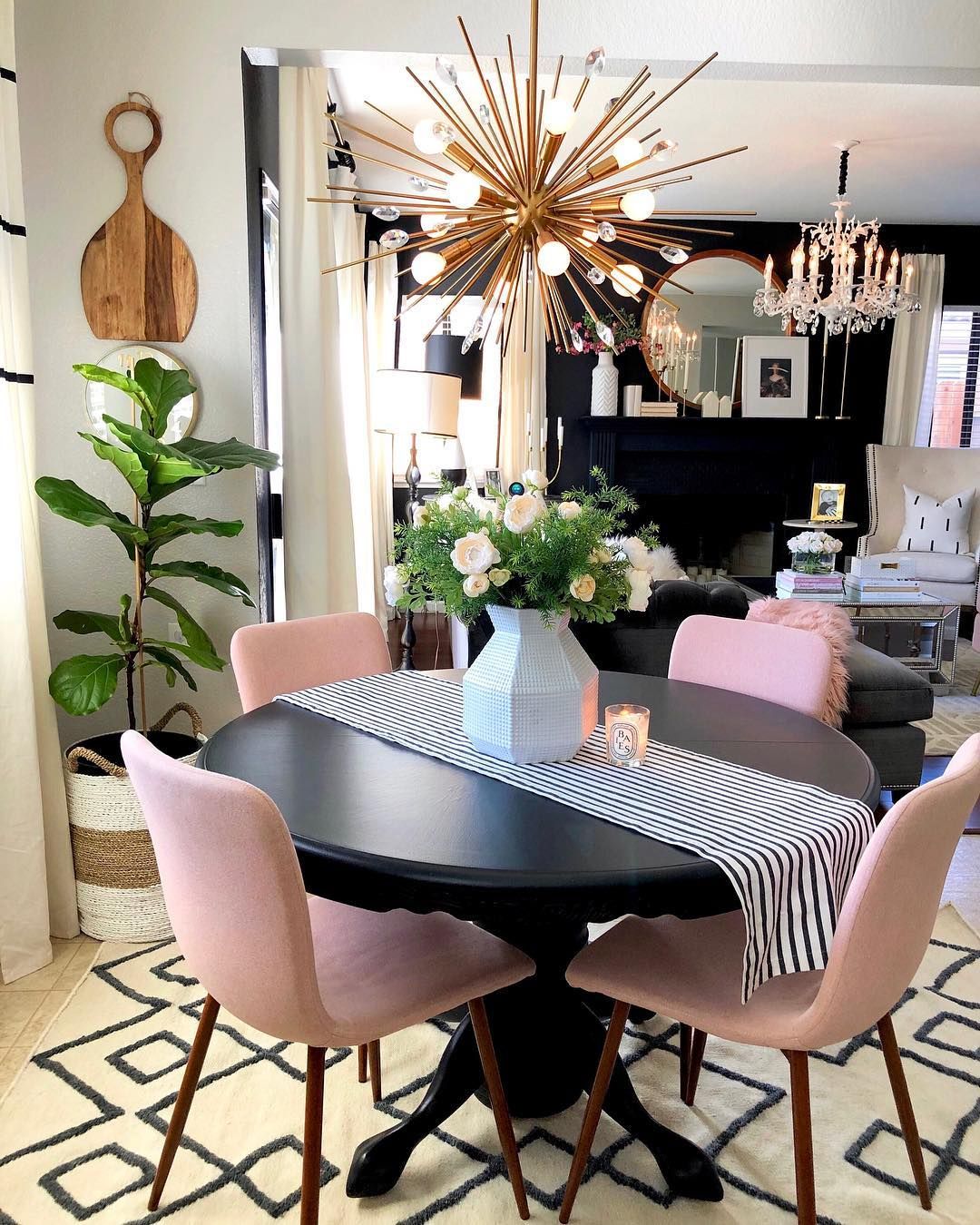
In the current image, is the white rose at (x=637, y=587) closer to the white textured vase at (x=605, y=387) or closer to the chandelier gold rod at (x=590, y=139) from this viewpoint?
the chandelier gold rod at (x=590, y=139)

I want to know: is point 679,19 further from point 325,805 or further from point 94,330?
point 325,805

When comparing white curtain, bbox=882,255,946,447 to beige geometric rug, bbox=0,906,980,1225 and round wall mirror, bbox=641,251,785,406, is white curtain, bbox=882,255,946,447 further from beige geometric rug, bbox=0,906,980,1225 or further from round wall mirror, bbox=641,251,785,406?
beige geometric rug, bbox=0,906,980,1225

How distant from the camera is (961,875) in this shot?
298 centimetres

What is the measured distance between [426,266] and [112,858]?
1.68m

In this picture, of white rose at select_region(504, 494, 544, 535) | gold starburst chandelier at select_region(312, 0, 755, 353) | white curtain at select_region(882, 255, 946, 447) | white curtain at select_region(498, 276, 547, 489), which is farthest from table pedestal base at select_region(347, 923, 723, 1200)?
white curtain at select_region(882, 255, 946, 447)

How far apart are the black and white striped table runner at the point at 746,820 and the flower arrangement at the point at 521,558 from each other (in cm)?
26

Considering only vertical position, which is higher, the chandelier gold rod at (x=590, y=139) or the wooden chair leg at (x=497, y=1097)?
the chandelier gold rod at (x=590, y=139)

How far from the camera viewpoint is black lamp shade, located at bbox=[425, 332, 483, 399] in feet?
20.6

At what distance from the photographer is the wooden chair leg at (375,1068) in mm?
1881

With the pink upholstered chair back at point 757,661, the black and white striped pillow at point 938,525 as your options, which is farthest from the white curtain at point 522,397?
the pink upholstered chair back at point 757,661

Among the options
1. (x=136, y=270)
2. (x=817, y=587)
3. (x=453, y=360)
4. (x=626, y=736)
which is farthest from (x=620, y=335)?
(x=626, y=736)

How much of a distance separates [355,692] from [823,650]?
41.6 inches

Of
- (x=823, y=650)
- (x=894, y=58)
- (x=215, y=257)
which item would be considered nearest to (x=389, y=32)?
(x=215, y=257)

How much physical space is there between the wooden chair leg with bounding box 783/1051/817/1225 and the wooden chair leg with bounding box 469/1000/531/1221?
44 cm
